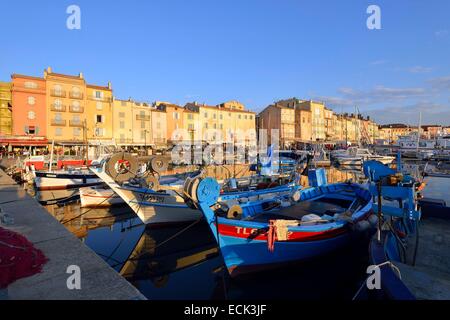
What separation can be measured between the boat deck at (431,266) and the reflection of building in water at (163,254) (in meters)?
7.36

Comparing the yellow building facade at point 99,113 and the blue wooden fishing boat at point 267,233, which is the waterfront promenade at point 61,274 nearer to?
the blue wooden fishing boat at point 267,233

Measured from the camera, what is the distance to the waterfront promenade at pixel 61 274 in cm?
458

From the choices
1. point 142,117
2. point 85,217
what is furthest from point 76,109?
point 85,217

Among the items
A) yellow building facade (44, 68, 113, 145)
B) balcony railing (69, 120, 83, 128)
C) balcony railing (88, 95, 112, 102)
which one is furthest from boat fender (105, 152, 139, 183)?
balcony railing (88, 95, 112, 102)

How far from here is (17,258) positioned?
5.98m

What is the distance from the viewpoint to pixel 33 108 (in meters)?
52.3

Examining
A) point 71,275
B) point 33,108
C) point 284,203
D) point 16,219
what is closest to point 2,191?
point 16,219

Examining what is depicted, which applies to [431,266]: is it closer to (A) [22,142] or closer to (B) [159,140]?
(A) [22,142]

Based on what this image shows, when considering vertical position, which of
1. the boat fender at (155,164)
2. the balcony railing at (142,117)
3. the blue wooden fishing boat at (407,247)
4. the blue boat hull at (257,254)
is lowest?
the blue boat hull at (257,254)

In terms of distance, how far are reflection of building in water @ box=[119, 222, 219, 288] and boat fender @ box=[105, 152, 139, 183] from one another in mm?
3560

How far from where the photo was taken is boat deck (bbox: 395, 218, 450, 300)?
504 cm


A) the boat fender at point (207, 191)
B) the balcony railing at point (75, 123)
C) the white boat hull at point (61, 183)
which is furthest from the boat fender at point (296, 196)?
the balcony railing at point (75, 123)
